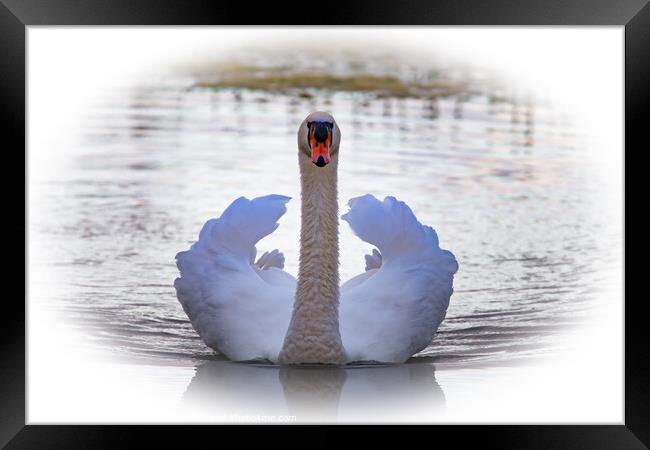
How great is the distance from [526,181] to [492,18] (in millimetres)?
6603

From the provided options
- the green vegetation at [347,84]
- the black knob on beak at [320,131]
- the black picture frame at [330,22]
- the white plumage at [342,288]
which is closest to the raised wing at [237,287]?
the white plumage at [342,288]

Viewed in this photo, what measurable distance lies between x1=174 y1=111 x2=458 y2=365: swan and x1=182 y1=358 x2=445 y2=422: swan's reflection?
85 millimetres

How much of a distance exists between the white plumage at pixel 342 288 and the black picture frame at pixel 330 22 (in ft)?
4.59

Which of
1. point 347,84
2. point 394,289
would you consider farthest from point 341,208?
point 347,84

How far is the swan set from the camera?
275 inches

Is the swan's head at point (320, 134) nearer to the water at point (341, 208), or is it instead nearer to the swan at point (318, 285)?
the swan at point (318, 285)

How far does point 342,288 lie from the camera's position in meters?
8.16

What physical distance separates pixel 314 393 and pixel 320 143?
51.6 inches

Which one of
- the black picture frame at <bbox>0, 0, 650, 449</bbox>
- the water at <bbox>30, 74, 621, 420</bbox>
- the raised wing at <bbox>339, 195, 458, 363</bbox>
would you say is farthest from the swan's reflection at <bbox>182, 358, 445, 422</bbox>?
the black picture frame at <bbox>0, 0, 650, 449</bbox>

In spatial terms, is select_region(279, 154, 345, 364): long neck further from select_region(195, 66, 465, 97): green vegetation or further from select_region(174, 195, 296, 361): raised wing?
select_region(195, 66, 465, 97): green vegetation

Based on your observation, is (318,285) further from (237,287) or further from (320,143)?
(320,143)

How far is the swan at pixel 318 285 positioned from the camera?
Answer: 275 inches

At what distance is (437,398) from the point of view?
21.8ft

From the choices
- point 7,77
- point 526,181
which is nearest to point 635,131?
point 7,77
